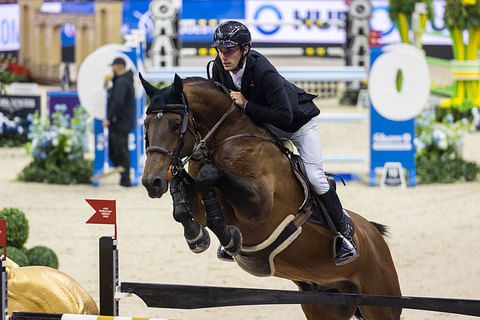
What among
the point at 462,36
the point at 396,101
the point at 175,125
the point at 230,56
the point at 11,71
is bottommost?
the point at 11,71

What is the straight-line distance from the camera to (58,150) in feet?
39.9

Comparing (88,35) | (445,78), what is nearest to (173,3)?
(88,35)

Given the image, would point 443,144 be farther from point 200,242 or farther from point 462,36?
point 200,242

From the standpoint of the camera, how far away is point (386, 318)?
16.1ft

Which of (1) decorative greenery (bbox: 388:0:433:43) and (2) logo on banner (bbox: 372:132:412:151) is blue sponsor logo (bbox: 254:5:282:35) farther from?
(2) logo on banner (bbox: 372:132:412:151)

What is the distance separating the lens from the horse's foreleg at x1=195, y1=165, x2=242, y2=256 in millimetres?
3820

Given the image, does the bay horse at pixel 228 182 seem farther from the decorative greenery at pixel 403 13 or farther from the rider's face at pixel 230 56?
the decorative greenery at pixel 403 13

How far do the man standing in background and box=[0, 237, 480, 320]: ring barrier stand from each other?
25.1 feet

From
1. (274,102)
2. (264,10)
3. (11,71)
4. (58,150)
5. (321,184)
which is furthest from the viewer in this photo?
(264,10)

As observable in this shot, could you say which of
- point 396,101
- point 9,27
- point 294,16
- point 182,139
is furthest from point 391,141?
point 9,27

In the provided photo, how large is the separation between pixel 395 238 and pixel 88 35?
15296 millimetres

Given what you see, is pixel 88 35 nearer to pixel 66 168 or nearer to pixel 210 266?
pixel 66 168

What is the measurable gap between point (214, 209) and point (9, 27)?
67.3 ft

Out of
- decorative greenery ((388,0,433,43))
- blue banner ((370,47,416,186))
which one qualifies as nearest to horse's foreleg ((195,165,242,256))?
blue banner ((370,47,416,186))
